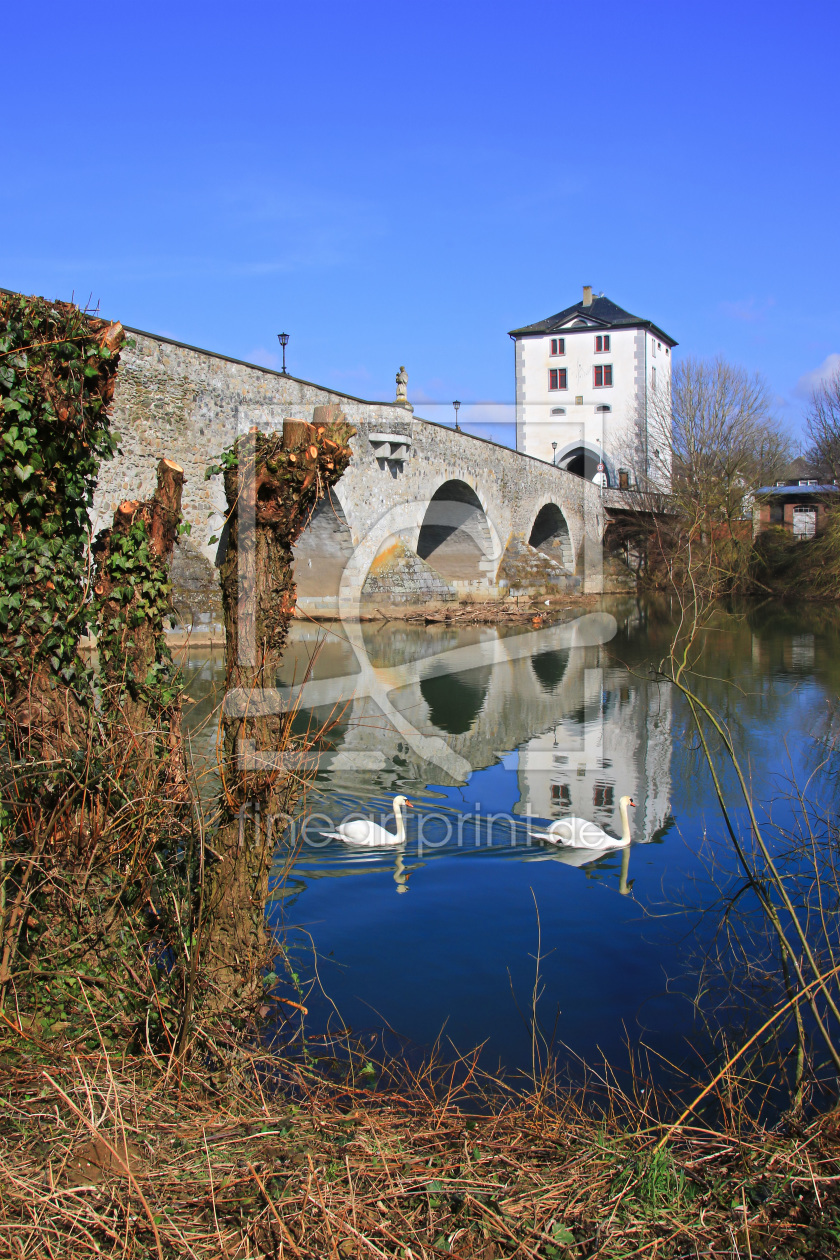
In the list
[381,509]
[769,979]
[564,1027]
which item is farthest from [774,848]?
[381,509]

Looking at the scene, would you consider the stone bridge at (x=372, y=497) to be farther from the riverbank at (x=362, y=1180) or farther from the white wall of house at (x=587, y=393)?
the white wall of house at (x=587, y=393)

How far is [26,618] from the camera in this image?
353cm

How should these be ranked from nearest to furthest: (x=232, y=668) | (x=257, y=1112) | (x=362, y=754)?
1. (x=257, y=1112)
2. (x=232, y=668)
3. (x=362, y=754)

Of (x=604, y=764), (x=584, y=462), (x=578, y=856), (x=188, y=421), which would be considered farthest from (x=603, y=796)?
(x=584, y=462)

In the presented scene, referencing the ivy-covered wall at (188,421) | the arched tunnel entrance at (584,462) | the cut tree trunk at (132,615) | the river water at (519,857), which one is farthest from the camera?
the arched tunnel entrance at (584,462)

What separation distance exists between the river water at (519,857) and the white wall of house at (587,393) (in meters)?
29.8

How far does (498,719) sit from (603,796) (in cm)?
339

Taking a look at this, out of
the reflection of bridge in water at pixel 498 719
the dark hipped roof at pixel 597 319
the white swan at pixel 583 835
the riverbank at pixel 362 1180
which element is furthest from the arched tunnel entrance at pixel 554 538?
the riverbank at pixel 362 1180

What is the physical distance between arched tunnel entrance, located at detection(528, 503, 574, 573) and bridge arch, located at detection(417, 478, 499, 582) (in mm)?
7213

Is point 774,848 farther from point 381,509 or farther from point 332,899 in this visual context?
point 381,509

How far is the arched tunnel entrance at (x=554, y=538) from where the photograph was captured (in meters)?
35.4

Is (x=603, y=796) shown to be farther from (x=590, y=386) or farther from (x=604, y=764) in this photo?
(x=590, y=386)

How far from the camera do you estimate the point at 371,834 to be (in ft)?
20.4

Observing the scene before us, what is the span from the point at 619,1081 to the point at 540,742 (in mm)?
6175
